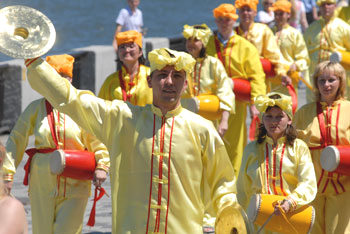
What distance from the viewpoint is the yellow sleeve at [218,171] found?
6281 millimetres

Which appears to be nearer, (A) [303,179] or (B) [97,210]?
(A) [303,179]

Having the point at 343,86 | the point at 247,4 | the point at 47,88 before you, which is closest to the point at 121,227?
the point at 47,88

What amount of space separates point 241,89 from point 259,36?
1.39 metres

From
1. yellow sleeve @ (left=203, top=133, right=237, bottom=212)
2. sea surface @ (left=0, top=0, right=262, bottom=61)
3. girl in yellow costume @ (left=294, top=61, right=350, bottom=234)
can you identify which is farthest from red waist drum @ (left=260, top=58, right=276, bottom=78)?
sea surface @ (left=0, top=0, right=262, bottom=61)

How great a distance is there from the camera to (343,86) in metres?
8.48

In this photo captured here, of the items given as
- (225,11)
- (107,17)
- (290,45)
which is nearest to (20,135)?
(225,11)

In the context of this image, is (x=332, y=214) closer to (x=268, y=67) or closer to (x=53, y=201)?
(x=53, y=201)

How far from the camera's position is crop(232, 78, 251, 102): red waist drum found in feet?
36.4

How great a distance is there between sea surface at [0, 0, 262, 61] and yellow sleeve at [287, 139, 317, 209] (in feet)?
76.5

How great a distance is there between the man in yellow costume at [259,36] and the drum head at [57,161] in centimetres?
487

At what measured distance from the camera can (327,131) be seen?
8.43m

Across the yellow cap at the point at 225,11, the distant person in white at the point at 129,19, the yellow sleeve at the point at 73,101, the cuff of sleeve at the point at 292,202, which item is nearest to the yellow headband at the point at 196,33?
A: the yellow cap at the point at 225,11

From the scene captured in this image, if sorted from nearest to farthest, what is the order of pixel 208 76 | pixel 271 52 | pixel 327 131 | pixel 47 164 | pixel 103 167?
pixel 103 167 < pixel 47 164 < pixel 327 131 < pixel 208 76 < pixel 271 52

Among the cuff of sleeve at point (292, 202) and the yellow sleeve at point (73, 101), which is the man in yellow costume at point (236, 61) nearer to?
the cuff of sleeve at point (292, 202)
